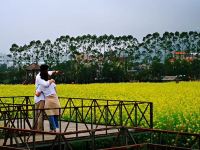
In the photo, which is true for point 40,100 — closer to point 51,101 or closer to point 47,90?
point 51,101

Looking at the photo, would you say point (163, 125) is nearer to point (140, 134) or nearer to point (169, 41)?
point (140, 134)

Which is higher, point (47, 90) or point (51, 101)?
point (47, 90)

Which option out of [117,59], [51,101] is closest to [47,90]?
[51,101]

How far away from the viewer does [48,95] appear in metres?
12.9

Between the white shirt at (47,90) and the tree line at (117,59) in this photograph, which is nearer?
the white shirt at (47,90)

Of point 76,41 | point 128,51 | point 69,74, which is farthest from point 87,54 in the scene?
point 69,74

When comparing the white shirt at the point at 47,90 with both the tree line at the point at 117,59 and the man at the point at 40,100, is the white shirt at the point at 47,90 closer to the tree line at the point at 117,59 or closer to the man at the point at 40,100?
the man at the point at 40,100

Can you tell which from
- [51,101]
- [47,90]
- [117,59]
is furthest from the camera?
[117,59]

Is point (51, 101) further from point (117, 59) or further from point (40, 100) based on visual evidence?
point (117, 59)

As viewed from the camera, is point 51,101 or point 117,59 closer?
point 51,101

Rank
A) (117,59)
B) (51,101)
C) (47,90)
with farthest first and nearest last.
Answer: (117,59), (51,101), (47,90)

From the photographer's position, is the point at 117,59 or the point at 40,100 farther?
the point at 117,59

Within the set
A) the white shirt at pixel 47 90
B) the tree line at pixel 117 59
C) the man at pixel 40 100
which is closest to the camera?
the man at pixel 40 100

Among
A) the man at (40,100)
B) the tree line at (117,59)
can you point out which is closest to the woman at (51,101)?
the man at (40,100)
